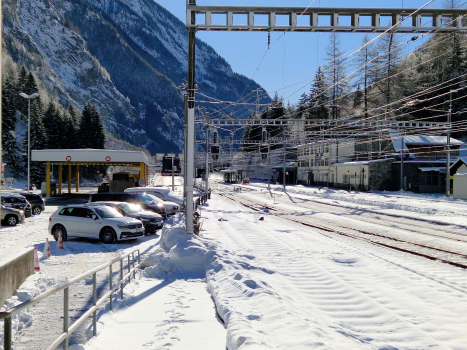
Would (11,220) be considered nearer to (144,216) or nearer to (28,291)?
(144,216)

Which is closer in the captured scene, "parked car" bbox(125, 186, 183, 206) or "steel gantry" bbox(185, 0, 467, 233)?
"steel gantry" bbox(185, 0, 467, 233)

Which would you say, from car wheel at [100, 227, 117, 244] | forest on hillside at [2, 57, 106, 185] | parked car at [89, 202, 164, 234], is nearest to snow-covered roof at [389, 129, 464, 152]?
parked car at [89, 202, 164, 234]

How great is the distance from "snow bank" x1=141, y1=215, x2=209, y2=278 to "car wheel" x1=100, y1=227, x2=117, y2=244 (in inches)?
174

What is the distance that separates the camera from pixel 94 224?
→ 1591cm

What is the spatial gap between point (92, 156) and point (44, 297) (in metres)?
38.6

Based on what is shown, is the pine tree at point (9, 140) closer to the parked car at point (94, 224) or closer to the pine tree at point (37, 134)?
the pine tree at point (37, 134)

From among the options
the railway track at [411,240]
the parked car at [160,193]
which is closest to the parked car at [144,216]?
the railway track at [411,240]

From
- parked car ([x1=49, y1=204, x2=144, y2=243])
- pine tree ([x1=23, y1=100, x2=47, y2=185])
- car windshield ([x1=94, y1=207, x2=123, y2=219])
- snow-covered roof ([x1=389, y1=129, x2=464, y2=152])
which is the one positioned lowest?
parked car ([x1=49, y1=204, x2=144, y2=243])

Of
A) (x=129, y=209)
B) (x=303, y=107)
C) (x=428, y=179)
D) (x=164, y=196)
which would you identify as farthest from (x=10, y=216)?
(x=303, y=107)

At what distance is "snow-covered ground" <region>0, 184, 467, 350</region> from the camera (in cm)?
551

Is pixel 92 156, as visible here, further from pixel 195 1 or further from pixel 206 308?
pixel 206 308

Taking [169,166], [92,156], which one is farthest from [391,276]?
[92,156]

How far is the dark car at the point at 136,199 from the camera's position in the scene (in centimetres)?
2275

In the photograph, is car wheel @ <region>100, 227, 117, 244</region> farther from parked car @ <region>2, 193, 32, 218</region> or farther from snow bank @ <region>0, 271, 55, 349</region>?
parked car @ <region>2, 193, 32, 218</region>
